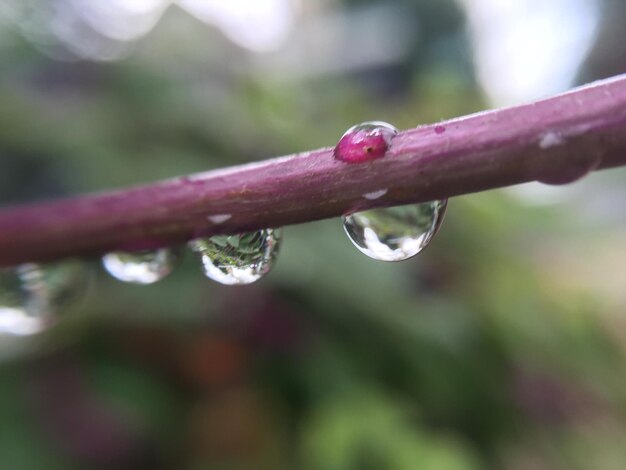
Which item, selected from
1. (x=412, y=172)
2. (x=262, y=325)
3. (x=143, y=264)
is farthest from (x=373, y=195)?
(x=262, y=325)

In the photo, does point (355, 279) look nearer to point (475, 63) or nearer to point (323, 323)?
point (323, 323)

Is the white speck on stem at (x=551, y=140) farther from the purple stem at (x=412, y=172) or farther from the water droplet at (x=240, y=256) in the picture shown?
the water droplet at (x=240, y=256)

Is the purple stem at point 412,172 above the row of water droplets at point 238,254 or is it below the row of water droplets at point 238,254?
below

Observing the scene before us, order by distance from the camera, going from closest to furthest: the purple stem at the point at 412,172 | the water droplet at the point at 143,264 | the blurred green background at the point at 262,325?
the purple stem at the point at 412,172, the water droplet at the point at 143,264, the blurred green background at the point at 262,325

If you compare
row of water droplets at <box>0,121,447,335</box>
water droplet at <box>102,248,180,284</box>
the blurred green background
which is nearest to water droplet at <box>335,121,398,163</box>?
row of water droplets at <box>0,121,447,335</box>

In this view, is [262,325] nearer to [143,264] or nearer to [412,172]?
[143,264]

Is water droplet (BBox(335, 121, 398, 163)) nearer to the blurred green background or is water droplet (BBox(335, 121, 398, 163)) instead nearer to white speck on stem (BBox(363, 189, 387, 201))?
white speck on stem (BBox(363, 189, 387, 201))

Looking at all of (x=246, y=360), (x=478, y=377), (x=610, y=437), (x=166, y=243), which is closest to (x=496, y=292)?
(x=478, y=377)

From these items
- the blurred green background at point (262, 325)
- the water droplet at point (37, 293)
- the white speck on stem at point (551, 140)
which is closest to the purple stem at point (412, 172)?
the white speck on stem at point (551, 140)
